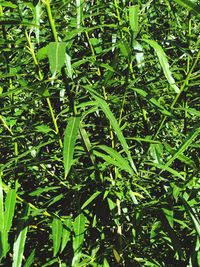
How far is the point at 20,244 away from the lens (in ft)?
4.62

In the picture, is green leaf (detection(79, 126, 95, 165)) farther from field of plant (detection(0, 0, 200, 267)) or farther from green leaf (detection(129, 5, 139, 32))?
green leaf (detection(129, 5, 139, 32))

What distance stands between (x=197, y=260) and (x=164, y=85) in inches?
26.4

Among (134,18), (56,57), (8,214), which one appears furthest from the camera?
(8,214)

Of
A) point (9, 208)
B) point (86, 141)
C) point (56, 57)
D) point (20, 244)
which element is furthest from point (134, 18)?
point (20, 244)

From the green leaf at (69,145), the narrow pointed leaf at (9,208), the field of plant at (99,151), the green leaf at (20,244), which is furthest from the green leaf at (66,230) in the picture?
the green leaf at (69,145)

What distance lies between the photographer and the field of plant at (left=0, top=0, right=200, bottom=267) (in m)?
1.42

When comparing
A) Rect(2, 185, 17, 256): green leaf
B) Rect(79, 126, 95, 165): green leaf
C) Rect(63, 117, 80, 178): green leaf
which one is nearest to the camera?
Rect(63, 117, 80, 178): green leaf

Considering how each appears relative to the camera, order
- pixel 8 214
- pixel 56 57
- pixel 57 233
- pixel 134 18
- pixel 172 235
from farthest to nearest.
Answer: pixel 172 235
pixel 57 233
pixel 8 214
pixel 134 18
pixel 56 57

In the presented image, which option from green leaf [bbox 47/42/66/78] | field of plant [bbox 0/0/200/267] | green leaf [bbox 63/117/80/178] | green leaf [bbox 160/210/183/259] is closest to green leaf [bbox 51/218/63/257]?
field of plant [bbox 0/0/200/267]

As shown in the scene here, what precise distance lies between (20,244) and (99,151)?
492mm

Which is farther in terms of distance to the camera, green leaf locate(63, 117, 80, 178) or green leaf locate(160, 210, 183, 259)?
green leaf locate(160, 210, 183, 259)

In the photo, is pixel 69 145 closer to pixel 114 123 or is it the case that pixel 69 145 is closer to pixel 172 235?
pixel 114 123

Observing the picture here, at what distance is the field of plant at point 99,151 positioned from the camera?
1.42 meters

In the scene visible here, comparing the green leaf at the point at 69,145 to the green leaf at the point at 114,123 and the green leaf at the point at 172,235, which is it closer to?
the green leaf at the point at 114,123
